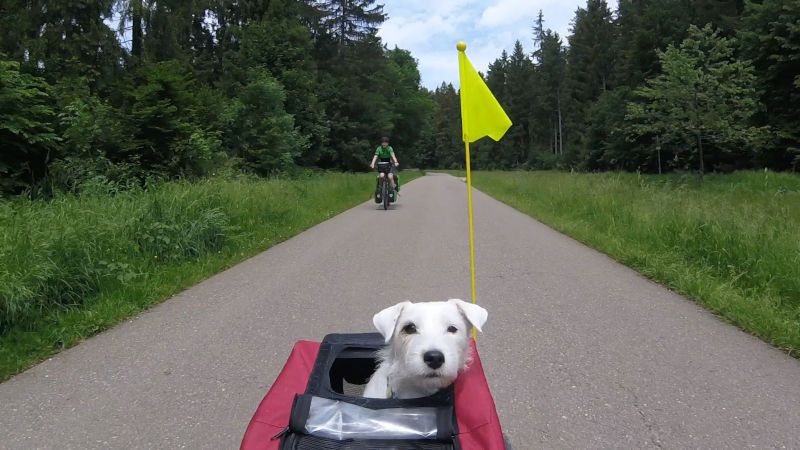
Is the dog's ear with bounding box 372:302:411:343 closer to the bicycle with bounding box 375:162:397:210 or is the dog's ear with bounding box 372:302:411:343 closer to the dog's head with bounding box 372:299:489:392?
the dog's head with bounding box 372:299:489:392

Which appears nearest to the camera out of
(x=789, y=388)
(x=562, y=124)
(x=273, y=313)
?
(x=789, y=388)

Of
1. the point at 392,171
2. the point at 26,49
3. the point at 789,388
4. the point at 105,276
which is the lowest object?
the point at 789,388

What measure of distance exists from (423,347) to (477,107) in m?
2.36

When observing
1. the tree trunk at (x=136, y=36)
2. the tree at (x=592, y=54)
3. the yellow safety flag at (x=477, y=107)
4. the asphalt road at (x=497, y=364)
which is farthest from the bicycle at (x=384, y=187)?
the tree at (x=592, y=54)

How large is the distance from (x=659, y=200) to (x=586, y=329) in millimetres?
8261

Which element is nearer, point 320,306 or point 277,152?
point 320,306

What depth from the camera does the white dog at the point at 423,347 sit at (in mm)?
2234

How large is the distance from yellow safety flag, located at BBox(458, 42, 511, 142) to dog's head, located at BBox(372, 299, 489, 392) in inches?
73.5

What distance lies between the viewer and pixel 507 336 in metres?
4.59

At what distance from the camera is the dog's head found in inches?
87.7

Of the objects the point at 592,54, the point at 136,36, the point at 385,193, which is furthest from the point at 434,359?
the point at 592,54

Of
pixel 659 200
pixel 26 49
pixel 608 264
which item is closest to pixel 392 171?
pixel 659 200

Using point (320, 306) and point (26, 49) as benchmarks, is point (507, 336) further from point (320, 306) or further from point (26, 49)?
point (26, 49)

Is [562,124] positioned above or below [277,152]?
above
